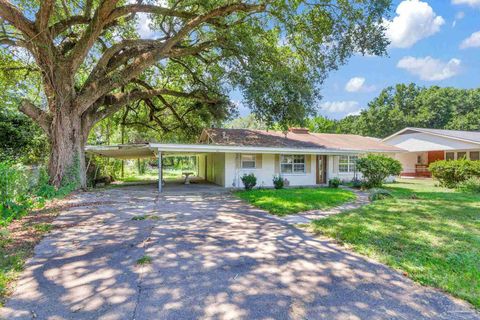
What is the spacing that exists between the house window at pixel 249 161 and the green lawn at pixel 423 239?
27.2ft

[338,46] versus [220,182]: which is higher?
[338,46]

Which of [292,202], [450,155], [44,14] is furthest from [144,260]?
[450,155]

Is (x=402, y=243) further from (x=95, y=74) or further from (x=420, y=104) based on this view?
(x=420, y=104)

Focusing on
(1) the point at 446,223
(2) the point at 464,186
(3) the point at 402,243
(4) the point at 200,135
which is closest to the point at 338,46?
A: (1) the point at 446,223

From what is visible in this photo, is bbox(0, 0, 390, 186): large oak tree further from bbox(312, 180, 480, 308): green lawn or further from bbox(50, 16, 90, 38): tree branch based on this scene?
bbox(312, 180, 480, 308): green lawn

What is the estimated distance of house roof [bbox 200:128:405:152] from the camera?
16969mm

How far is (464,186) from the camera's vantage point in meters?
14.3

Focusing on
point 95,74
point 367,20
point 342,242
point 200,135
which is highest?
point 367,20

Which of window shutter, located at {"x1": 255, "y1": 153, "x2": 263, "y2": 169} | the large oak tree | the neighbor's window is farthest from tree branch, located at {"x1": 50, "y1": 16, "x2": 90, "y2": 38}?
the neighbor's window

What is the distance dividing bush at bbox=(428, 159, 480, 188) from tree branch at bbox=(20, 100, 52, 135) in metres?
20.5

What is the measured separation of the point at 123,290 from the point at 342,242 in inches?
160

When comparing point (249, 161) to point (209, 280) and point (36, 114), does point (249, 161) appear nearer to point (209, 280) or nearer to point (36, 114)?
point (36, 114)

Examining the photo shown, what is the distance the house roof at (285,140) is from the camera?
17.0 m

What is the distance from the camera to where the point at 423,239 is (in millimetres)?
5691
